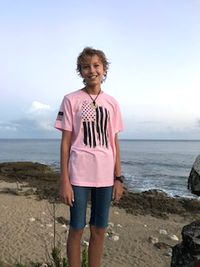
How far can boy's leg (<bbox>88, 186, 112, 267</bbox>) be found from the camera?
14.4 ft

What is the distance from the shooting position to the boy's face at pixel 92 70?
443 cm

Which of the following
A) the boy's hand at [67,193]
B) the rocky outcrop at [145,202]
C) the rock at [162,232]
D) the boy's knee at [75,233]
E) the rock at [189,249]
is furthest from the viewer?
the rocky outcrop at [145,202]

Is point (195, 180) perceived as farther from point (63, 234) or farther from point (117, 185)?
point (63, 234)

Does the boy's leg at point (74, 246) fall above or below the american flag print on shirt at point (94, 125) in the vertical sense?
below

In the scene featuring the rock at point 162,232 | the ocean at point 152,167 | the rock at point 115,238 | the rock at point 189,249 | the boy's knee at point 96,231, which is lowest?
the ocean at point 152,167

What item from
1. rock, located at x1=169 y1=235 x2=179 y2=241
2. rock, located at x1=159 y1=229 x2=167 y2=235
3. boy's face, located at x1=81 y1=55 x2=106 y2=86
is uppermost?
boy's face, located at x1=81 y1=55 x2=106 y2=86

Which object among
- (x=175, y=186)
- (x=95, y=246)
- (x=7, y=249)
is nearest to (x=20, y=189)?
(x=7, y=249)

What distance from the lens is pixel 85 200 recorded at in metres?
4.34

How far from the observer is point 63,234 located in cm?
964

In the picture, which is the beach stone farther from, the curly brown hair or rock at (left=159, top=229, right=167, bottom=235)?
the curly brown hair

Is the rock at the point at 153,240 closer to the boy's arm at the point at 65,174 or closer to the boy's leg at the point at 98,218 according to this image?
the boy's leg at the point at 98,218

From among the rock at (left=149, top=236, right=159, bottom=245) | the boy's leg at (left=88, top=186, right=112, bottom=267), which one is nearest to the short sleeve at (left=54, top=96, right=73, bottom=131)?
the boy's leg at (left=88, top=186, right=112, bottom=267)

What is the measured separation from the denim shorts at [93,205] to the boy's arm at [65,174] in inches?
3.4

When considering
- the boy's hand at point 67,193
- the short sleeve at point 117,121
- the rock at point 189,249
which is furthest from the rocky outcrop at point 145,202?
the boy's hand at point 67,193
